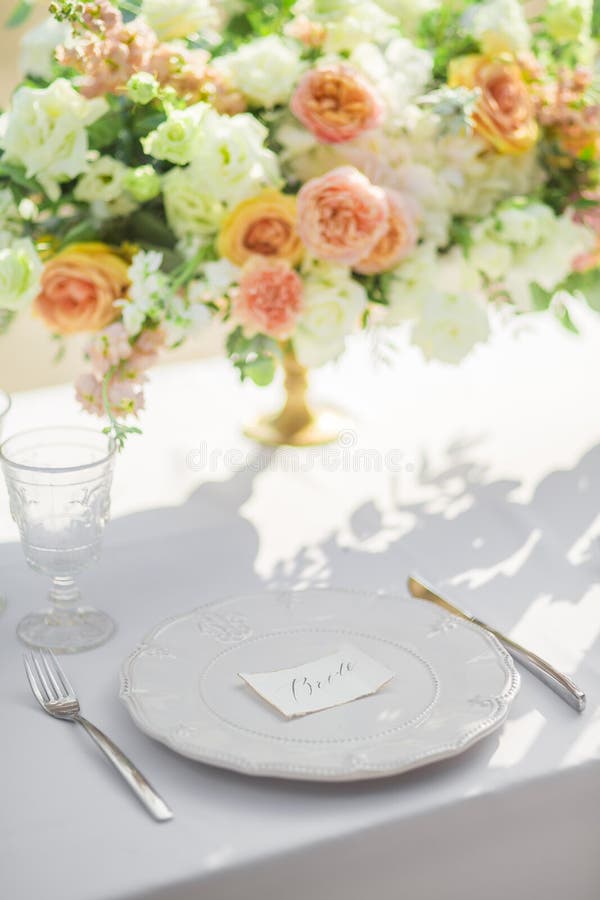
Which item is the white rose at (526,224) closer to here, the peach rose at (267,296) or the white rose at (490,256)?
the white rose at (490,256)

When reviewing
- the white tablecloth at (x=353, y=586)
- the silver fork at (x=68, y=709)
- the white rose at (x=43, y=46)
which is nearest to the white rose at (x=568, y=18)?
the white tablecloth at (x=353, y=586)

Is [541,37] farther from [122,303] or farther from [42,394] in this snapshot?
[42,394]

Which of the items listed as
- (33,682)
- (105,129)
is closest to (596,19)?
(105,129)

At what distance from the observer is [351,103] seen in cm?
127

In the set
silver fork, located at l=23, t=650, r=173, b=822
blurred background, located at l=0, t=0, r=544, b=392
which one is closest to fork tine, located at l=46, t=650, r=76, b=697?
silver fork, located at l=23, t=650, r=173, b=822

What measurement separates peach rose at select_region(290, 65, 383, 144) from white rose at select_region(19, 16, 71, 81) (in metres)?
0.33

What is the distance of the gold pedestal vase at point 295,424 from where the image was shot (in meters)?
1.57

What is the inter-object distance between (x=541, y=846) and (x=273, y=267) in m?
0.68

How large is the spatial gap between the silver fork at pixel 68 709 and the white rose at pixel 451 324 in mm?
584

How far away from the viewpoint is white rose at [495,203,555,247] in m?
1.35

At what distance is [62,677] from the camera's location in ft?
Result: 3.30

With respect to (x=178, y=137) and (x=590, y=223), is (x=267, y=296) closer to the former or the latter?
(x=178, y=137)

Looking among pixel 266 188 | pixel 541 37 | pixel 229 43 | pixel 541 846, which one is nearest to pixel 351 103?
pixel 266 188

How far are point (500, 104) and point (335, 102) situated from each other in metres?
0.23
